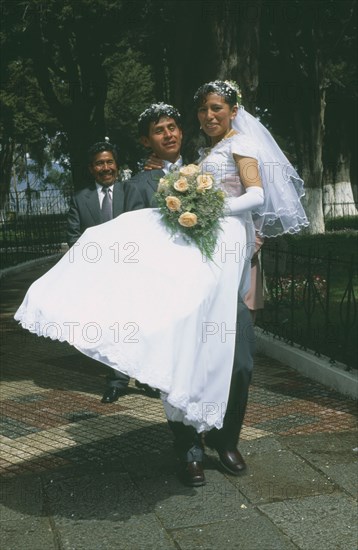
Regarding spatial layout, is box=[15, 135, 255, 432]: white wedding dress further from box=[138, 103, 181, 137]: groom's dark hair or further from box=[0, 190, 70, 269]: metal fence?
box=[0, 190, 70, 269]: metal fence

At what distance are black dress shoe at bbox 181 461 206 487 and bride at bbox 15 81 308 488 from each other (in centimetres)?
32

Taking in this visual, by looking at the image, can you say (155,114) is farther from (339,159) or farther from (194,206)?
(339,159)

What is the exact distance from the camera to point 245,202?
16.2ft

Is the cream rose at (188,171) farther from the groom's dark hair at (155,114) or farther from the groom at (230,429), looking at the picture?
the groom's dark hair at (155,114)

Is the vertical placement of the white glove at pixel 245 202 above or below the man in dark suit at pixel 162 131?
below

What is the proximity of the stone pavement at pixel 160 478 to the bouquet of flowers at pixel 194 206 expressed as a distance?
1.49 m

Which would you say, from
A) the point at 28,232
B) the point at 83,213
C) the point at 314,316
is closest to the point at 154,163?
the point at 83,213

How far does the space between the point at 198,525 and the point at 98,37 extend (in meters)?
18.9

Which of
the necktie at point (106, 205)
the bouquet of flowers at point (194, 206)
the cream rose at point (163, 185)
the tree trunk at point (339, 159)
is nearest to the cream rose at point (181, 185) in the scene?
the bouquet of flowers at point (194, 206)

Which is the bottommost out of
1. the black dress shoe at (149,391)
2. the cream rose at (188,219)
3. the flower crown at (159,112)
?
the black dress shoe at (149,391)

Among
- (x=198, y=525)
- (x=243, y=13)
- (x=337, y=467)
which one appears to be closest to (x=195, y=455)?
(x=198, y=525)

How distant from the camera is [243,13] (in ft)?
35.9

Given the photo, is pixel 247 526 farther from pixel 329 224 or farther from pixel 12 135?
pixel 12 135

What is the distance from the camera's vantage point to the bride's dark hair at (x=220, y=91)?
517 centimetres
